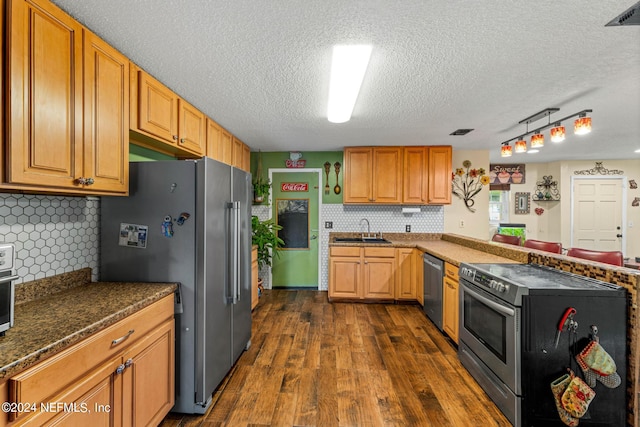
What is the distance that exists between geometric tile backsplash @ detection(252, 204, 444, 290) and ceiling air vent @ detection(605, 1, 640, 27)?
129 inches

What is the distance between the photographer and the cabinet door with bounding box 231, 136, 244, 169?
3744mm

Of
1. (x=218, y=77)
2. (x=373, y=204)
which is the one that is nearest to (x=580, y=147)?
(x=373, y=204)

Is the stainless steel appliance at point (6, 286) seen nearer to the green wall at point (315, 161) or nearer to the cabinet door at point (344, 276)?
the cabinet door at point (344, 276)

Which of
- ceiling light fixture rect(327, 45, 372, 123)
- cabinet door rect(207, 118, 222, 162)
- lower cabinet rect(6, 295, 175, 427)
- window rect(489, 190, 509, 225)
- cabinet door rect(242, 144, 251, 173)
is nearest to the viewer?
lower cabinet rect(6, 295, 175, 427)

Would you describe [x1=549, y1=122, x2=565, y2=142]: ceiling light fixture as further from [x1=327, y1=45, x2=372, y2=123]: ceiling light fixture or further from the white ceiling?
[x1=327, y1=45, x2=372, y2=123]: ceiling light fixture

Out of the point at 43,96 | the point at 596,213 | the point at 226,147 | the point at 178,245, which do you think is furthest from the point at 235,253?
the point at 596,213

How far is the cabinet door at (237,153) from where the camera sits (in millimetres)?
3744

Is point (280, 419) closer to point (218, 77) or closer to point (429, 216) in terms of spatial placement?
point (218, 77)

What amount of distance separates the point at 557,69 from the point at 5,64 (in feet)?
10.0

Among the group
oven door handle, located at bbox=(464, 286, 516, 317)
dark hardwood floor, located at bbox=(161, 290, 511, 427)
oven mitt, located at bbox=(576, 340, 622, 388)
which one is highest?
oven door handle, located at bbox=(464, 286, 516, 317)

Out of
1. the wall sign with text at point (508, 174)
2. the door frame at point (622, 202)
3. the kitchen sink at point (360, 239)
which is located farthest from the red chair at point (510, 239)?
the door frame at point (622, 202)

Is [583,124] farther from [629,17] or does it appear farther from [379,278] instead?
[379,278]

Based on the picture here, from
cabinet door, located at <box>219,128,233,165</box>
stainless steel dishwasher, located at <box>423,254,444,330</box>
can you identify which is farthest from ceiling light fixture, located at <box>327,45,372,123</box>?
stainless steel dishwasher, located at <box>423,254,444,330</box>

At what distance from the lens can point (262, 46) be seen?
170cm
